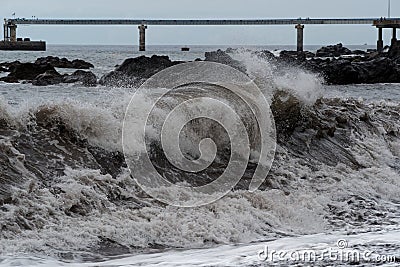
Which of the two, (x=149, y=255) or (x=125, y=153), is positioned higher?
(x=125, y=153)

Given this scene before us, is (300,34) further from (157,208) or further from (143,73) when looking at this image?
(157,208)

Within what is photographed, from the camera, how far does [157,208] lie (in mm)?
6410

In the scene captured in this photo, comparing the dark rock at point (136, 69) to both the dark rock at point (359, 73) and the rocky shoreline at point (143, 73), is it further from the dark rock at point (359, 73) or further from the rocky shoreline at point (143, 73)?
the dark rock at point (359, 73)

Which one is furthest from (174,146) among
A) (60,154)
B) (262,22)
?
(262,22)

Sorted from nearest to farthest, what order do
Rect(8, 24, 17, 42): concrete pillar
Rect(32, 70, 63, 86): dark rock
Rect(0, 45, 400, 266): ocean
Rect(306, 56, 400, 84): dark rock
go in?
Rect(0, 45, 400, 266): ocean
Rect(32, 70, 63, 86): dark rock
Rect(306, 56, 400, 84): dark rock
Rect(8, 24, 17, 42): concrete pillar

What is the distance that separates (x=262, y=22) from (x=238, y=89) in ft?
244

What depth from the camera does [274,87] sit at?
10969 millimetres

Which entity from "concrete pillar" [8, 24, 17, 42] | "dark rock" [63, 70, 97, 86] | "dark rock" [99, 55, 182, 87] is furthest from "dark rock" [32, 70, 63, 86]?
"concrete pillar" [8, 24, 17, 42]

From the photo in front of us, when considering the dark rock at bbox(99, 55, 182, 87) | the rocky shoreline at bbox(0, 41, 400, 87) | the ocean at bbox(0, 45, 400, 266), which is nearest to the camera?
the ocean at bbox(0, 45, 400, 266)

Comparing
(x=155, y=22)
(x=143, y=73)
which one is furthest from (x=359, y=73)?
(x=155, y=22)

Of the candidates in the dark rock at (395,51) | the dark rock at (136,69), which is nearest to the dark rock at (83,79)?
the dark rock at (136,69)

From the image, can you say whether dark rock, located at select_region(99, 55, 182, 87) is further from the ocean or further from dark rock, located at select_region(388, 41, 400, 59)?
dark rock, located at select_region(388, 41, 400, 59)

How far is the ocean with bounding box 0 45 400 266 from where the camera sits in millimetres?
5129

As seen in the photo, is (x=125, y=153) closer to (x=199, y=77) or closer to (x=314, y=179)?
(x=314, y=179)
